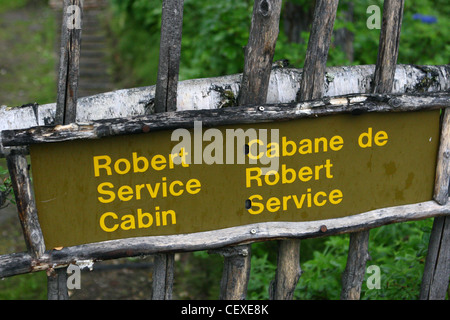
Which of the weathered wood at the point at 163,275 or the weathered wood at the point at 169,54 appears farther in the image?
the weathered wood at the point at 163,275

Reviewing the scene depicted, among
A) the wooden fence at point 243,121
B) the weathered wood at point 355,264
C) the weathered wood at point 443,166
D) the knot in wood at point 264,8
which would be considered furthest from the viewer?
the weathered wood at point 355,264

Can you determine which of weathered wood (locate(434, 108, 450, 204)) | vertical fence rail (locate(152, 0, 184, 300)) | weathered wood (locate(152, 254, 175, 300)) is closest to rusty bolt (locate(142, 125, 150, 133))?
→ vertical fence rail (locate(152, 0, 184, 300))

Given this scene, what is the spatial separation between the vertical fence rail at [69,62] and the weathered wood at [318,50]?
1.09 meters

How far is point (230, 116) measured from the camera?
8.34ft

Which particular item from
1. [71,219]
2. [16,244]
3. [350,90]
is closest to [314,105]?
[350,90]

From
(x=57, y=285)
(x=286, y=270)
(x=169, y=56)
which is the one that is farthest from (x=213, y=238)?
(x=169, y=56)

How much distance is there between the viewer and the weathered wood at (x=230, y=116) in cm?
234

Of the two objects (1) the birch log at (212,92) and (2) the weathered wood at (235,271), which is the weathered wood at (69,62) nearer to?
(1) the birch log at (212,92)

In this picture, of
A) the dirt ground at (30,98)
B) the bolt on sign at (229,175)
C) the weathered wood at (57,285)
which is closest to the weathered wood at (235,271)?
the bolt on sign at (229,175)

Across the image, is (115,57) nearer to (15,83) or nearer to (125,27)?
(125,27)

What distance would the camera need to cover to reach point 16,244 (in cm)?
506

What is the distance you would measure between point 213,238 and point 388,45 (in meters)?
1.31

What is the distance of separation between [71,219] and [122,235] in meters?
0.25
